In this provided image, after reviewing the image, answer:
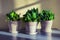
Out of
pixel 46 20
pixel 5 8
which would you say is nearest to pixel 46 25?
pixel 46 20

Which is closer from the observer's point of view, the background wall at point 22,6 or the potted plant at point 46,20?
the potted plant at point 46,20

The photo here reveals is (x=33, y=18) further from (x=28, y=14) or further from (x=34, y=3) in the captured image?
(x=34, y=3)

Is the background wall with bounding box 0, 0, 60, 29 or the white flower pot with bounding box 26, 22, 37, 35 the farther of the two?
the background wall with bounding box 0, 0, 60, 29

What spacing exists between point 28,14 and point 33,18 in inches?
2.6

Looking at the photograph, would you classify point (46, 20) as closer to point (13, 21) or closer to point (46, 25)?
point (46, 25)

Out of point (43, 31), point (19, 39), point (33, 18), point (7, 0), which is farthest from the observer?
point (7, 0)

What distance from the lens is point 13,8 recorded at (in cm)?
183

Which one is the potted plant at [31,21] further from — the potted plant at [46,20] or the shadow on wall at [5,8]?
the shadow on wall at [5,8]

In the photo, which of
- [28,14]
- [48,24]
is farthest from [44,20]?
[28,14]

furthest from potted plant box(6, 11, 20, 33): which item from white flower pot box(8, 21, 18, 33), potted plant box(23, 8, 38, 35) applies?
potted plant box(23, 8, 38, 35)

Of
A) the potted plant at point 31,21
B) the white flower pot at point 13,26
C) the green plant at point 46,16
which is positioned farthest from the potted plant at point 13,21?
the green plant at point 46,16

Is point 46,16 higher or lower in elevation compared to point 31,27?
higher

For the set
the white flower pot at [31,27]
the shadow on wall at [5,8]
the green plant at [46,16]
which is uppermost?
the shadow on wall at [5,8]

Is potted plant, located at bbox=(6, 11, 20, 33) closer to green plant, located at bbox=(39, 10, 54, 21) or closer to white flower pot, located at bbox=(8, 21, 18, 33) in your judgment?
white flower pot, located at bbox=(8, 21, 18, 33)
